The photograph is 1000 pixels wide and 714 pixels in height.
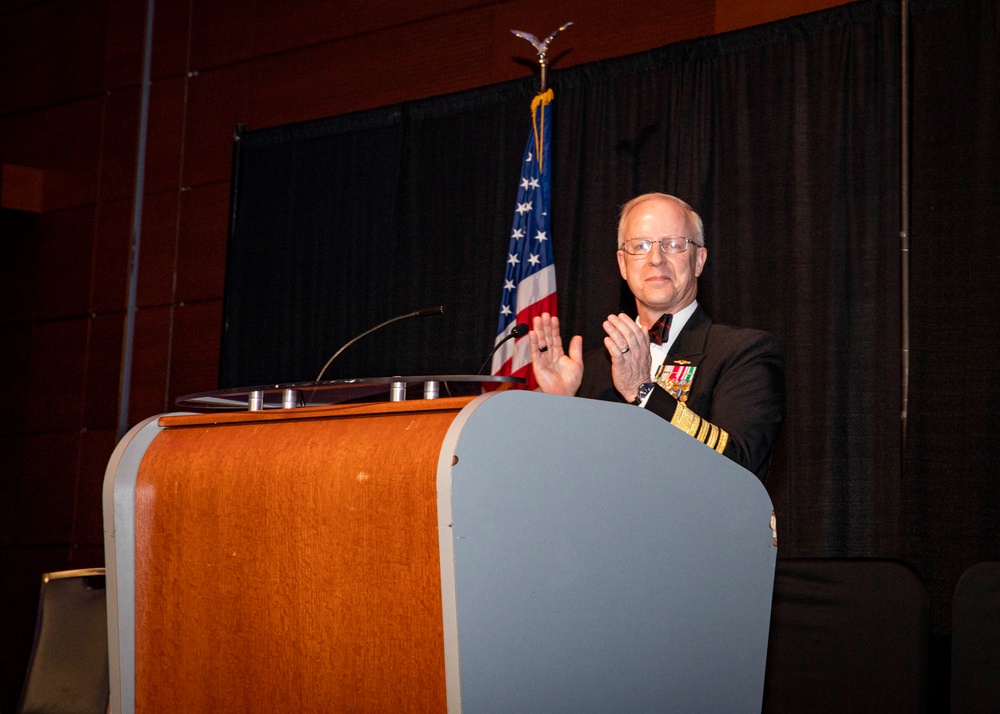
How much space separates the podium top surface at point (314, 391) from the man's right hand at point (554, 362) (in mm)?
328

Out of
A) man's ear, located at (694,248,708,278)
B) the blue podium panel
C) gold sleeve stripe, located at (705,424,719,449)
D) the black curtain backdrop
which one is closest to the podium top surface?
the blue podium panel

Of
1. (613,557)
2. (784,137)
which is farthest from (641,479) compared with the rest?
(784,137)

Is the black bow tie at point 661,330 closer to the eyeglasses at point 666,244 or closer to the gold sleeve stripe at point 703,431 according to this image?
the eyeglasses at point 666,244

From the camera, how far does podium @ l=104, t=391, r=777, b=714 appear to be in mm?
1682

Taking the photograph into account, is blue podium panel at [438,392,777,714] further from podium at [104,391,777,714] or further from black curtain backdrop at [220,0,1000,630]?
black curtain backdrop at [220,0,1000,630]

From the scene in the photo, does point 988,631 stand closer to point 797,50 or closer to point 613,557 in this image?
point 613,557

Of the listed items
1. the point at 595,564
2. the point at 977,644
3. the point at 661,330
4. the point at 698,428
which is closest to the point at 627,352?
the point at 698,428

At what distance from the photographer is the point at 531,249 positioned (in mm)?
4664

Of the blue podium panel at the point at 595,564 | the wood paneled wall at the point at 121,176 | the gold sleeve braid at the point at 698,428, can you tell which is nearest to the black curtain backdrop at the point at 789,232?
the wood paneled wall at the point at 121,176

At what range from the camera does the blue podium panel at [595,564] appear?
65.1 inches

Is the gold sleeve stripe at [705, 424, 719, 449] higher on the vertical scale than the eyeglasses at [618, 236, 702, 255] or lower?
lower

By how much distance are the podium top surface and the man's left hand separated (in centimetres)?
23

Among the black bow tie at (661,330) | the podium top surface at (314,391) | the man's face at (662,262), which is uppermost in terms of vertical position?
the man's face at (662,262)

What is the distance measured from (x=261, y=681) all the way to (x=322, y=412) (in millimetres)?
480
